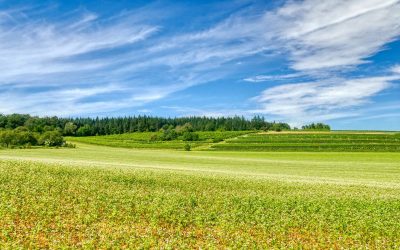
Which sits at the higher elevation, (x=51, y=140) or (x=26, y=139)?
(x=26, y=139)

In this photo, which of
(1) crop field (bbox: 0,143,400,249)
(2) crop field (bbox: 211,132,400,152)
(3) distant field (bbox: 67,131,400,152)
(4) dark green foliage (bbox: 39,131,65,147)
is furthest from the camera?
(4) dark green foliage (bbox: 39,131,65,147)

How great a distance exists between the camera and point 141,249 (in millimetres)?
19203

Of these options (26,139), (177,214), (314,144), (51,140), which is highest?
(26,139)

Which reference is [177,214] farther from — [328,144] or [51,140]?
[51,140]

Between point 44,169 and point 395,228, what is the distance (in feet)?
104

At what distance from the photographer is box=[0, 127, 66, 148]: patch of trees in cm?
13675

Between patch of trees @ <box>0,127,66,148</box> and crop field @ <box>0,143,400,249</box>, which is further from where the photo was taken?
patch of trees @ <box>0,127,66,148</box>

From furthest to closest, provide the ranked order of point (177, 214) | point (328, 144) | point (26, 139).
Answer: point (26, 139), point (328, 144), point (177, 214)

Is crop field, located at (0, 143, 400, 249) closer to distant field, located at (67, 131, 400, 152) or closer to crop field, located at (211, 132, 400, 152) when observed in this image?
crop field, located at (211, 132, 400, 152)

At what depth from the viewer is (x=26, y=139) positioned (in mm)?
145750

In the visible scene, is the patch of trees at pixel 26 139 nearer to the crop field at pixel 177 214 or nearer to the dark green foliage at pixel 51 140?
the dark green foliage at pixel 51 140

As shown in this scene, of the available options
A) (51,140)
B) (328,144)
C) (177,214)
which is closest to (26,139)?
(51,140)

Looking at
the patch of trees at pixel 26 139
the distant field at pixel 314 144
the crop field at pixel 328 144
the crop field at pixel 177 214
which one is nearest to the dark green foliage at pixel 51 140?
the patch of trees at pixel 26 139

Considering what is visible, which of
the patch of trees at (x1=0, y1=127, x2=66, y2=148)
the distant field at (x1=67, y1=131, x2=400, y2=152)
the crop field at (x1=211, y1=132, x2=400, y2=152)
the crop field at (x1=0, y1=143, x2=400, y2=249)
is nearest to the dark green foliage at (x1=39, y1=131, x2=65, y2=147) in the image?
the patch of trees at (x1=0, y1=127, x2=66, y2=148)
